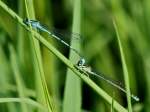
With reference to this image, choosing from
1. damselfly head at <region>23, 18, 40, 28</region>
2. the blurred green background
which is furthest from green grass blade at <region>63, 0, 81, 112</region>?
the blurred green background

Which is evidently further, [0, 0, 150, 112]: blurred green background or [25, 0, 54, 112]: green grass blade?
[0, 0, 150, 112]: blurred green background

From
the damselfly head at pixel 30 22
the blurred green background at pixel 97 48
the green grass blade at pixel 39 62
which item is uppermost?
the damselfly head at pixel 30 22

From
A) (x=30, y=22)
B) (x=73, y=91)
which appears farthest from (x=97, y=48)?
(x=30, y=22)

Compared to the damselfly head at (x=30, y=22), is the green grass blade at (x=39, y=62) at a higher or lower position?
lower

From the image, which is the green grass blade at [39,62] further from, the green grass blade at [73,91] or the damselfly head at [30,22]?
the green grass blade at [73,91]

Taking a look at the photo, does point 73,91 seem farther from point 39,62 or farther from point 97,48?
point 97,48

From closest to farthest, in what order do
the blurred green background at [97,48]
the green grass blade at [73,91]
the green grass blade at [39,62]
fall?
the green grass blade at [39,62]
the green grass blade at [73,91]
the blurred green background at [97,48]

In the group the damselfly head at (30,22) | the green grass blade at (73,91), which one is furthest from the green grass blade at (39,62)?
the green grass blade at (73,91)

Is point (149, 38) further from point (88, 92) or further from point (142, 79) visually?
point (88, 92)

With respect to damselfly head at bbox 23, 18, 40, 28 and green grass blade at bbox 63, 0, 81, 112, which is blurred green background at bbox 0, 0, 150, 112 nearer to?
green grass blade at bbox 63, 0, 81, 112
